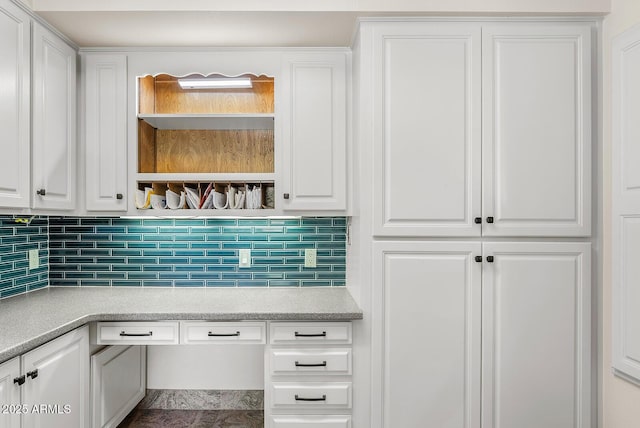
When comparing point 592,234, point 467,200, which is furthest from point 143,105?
point 592,234

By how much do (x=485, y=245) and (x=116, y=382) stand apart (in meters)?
2.00

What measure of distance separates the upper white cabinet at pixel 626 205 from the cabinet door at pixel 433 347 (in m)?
0.58

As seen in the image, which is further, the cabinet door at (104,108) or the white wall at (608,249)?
the cabinet door at (104,108)

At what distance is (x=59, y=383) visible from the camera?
1700 millimetres

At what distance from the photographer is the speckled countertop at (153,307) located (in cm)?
172

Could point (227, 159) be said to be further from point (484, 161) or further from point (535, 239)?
point (535, 239)

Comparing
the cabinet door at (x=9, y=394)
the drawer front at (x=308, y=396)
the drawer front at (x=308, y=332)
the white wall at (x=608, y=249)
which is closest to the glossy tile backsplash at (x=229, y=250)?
the drawer front at (x=308, y=332)

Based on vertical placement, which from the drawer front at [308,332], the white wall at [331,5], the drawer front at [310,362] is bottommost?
the drawer front at [310,362]

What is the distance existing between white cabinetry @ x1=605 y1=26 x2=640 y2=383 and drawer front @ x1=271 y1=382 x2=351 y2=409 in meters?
1.22

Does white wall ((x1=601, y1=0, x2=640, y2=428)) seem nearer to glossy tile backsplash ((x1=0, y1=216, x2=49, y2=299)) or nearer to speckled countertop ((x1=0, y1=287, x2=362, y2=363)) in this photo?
speckled countertop ((x1=0, y1=287, x2=362, y2=363))

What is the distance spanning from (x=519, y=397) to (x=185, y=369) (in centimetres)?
188

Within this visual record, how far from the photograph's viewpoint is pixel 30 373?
1515mm

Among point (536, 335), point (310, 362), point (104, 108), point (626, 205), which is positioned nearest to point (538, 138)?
point (626, 205)

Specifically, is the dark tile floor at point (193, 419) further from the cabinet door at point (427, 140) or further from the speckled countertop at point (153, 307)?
the cabinet door at point (427, 140)
